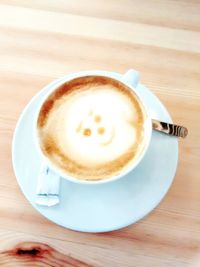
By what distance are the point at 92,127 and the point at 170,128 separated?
0.13 meters

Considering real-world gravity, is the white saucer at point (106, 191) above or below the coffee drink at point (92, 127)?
below

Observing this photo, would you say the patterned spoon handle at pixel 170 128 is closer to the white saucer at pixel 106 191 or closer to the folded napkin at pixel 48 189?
the white saucer at pixel 106 191

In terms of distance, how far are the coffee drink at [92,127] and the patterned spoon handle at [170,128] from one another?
0.04 metres

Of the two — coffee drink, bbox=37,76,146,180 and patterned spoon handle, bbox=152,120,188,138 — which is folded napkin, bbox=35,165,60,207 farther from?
patterned spoon handle, bbox=152,120,188,138

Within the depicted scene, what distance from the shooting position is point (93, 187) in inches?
24.0

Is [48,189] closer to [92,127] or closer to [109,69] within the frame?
[92,127]

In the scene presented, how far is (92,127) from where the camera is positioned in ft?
1.96

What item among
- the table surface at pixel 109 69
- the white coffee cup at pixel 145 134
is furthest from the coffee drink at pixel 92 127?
the table surface at pixel 109 69

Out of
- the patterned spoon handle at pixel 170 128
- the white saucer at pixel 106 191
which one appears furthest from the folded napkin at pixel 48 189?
the patterned spoon handle at pixel 170 128

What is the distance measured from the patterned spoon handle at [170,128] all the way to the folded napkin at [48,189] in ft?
0.61

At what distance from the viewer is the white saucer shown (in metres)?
0.59

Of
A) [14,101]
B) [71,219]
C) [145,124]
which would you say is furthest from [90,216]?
[14,101]

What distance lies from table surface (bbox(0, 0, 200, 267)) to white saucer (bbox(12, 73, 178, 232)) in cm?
4

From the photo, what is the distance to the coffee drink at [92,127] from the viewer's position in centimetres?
58
